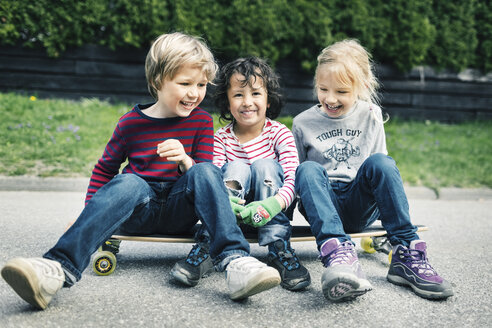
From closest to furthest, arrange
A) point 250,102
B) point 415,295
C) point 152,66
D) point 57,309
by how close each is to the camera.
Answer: point 57,309 → point 415,295 → point 152,66 → point 250,102

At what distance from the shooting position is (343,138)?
2701 mm

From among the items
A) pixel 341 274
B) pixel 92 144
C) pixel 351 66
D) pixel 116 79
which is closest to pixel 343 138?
pixel 351 66

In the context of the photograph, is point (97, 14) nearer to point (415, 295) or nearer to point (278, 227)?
point (278, 227)

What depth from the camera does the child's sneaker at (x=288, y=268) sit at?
7.13ft

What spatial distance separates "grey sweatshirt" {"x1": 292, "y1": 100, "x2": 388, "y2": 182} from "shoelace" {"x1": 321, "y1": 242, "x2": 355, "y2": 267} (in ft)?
2.02

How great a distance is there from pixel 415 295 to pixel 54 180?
3.60 metres

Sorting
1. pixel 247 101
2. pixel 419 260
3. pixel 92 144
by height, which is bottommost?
pixel 92 144

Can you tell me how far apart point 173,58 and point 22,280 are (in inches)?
47.0

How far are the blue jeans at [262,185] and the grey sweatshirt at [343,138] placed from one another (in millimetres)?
367

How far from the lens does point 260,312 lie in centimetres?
191

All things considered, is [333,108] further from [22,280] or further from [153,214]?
[22,280]

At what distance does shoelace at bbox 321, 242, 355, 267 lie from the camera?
1998 millimetres

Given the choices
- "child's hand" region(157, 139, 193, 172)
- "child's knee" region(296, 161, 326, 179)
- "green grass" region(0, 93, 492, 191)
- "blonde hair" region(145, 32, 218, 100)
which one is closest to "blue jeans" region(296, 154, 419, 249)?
"child's knee" region(296, 161, 326, 179)

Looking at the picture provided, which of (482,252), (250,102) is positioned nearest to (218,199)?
(250,102)
